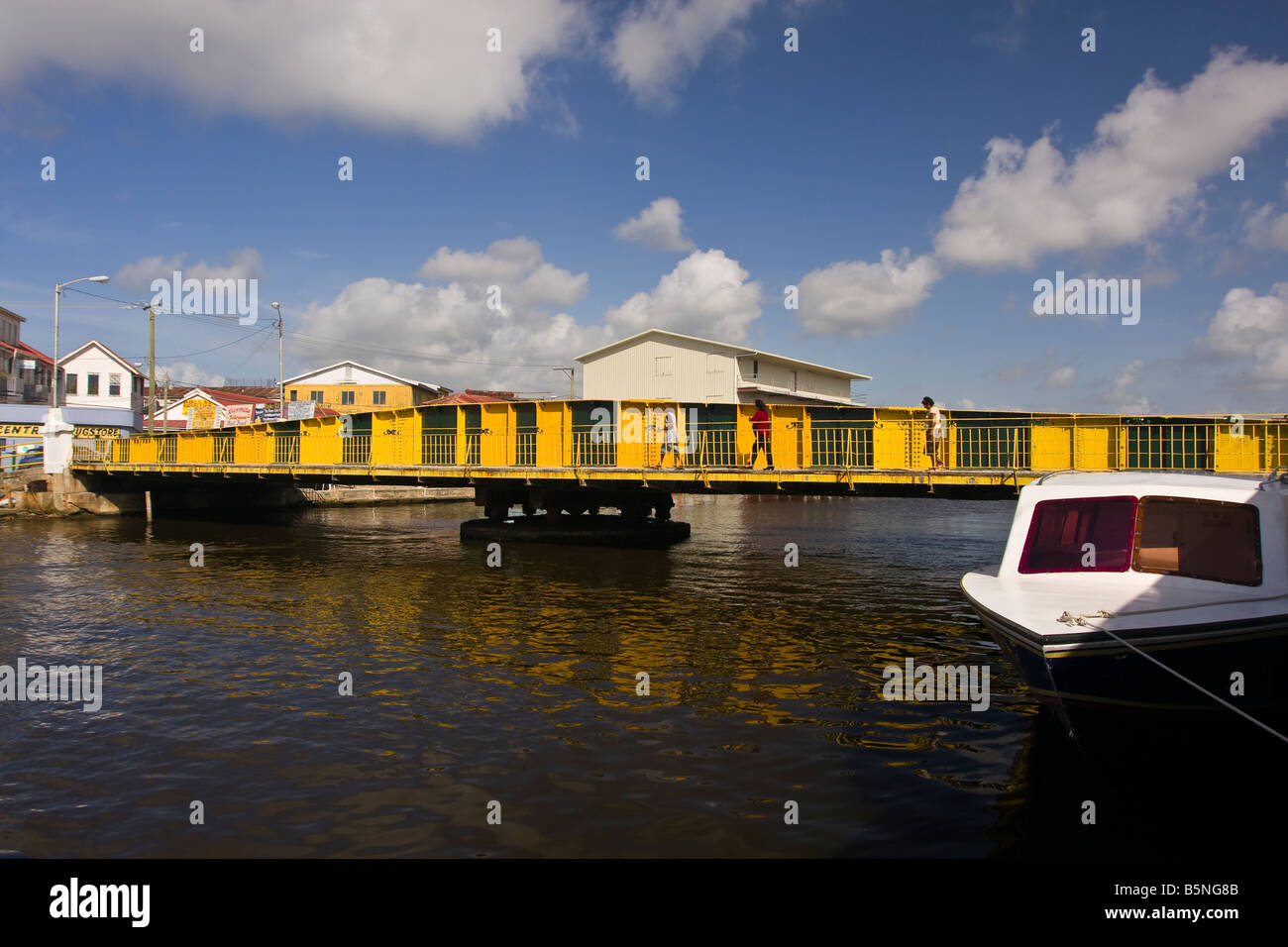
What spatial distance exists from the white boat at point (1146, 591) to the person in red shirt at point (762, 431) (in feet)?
36.5

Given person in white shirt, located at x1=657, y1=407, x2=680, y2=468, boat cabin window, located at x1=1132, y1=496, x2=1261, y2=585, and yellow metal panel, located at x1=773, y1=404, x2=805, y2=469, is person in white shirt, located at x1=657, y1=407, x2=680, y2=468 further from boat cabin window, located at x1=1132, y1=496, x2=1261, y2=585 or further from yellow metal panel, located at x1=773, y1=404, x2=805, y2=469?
boat cabin window, located at x1=1132, y1=496, x2=1261, y2=585

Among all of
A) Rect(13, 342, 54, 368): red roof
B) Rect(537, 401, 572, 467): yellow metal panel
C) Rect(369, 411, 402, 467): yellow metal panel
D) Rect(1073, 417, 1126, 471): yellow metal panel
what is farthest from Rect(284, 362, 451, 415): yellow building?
Rect(1073, 417, 1126, 471): yellow metal panel

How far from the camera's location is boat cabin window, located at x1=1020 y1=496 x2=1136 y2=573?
8.23m

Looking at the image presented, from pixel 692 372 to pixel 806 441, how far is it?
86.6ft

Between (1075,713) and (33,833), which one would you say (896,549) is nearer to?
(1075,713)

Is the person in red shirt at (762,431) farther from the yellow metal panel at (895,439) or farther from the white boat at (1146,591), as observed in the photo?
the white boat at (1146,591)

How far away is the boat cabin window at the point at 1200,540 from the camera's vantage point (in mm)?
7574

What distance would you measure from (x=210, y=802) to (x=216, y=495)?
123 feet

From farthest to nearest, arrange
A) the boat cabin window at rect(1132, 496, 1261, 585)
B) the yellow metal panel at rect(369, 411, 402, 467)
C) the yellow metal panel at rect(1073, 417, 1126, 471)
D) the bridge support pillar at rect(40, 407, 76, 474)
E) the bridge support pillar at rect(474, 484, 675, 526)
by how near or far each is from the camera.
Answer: the bridge support pillar at rect(40, 407, 76, 474), the yellow metal panel at rect(369, 411, 402, 467), the bridge support pillar at rect(474, 484, 675, 526), the yellow metal panel at rect(1073, 417, 1126, 471), the boat cabin window at rect(1132, 496, 1261, 585)

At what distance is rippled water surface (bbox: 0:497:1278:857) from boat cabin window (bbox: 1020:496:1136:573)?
1697mm

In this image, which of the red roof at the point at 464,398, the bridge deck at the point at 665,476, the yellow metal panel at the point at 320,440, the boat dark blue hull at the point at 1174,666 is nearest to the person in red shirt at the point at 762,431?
the bridge deck at the point at 665,476

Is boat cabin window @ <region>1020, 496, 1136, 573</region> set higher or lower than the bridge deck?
lower
